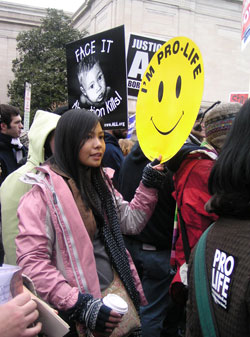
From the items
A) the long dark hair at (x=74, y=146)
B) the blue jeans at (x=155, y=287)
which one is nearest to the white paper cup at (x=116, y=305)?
the long dark hair at (x=74, y=146)

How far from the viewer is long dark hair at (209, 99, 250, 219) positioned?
3.51ft

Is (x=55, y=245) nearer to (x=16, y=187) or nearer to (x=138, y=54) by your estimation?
(x=16, y=187)

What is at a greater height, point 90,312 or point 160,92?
point 160,92

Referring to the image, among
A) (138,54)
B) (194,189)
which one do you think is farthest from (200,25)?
(194,189)

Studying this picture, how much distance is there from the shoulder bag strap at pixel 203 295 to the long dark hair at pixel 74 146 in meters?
0.79

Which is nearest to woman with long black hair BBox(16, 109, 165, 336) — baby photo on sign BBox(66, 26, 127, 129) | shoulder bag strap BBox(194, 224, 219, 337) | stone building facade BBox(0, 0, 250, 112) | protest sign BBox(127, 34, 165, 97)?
shoulder bag strap BBox(194, 224, 219, 337)

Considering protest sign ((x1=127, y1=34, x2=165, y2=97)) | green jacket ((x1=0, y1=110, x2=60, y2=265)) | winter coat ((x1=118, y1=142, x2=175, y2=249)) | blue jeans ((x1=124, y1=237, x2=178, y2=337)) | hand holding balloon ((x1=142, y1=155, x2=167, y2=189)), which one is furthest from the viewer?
protest sign ((x1=127, y1=34, x2=165, y2=97))

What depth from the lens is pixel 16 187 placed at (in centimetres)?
223

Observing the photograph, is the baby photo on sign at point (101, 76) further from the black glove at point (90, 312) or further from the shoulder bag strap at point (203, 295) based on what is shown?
the shoulder bag strap at point (203, 295)

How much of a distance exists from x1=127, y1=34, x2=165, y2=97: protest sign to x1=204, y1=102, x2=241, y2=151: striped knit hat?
2.52 meters

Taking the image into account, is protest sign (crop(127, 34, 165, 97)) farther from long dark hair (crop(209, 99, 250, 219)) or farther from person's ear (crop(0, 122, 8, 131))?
long dark hair (crop(209, 99, 250, 219))

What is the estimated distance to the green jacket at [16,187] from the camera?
7.16ft

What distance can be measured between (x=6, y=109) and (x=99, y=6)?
2077 centimetres

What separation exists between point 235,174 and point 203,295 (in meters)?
0.42
